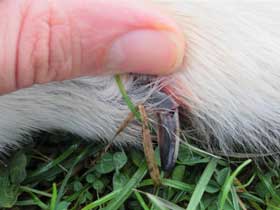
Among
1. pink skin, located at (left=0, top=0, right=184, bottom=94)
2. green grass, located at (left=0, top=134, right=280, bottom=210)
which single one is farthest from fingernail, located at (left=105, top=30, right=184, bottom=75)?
green grass, located at (left=0, top=134, right=280, bottom=210)

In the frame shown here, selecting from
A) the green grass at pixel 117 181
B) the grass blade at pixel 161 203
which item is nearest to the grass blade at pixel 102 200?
the green grass at pixel 117 181

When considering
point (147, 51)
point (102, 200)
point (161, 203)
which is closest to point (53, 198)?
point (102, 200)

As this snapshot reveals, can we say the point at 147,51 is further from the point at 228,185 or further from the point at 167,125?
the point at 228,185

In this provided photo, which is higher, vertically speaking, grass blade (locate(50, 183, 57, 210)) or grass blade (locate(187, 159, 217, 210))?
grass blade (locate(187, 159, 217, 210))

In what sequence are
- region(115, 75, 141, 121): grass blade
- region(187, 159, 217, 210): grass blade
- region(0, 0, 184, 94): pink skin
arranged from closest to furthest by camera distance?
region(0, 0, 184, 94): pink skin → region(115, 75, 141, 121): grass blade → region(187, 159, 217, 210): grass blade

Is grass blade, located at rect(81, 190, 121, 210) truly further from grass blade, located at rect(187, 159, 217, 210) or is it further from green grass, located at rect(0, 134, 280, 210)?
grass blade, located at rect(187, 159, 217, 210)

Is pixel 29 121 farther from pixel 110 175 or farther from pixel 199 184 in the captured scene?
pixel 199 184
